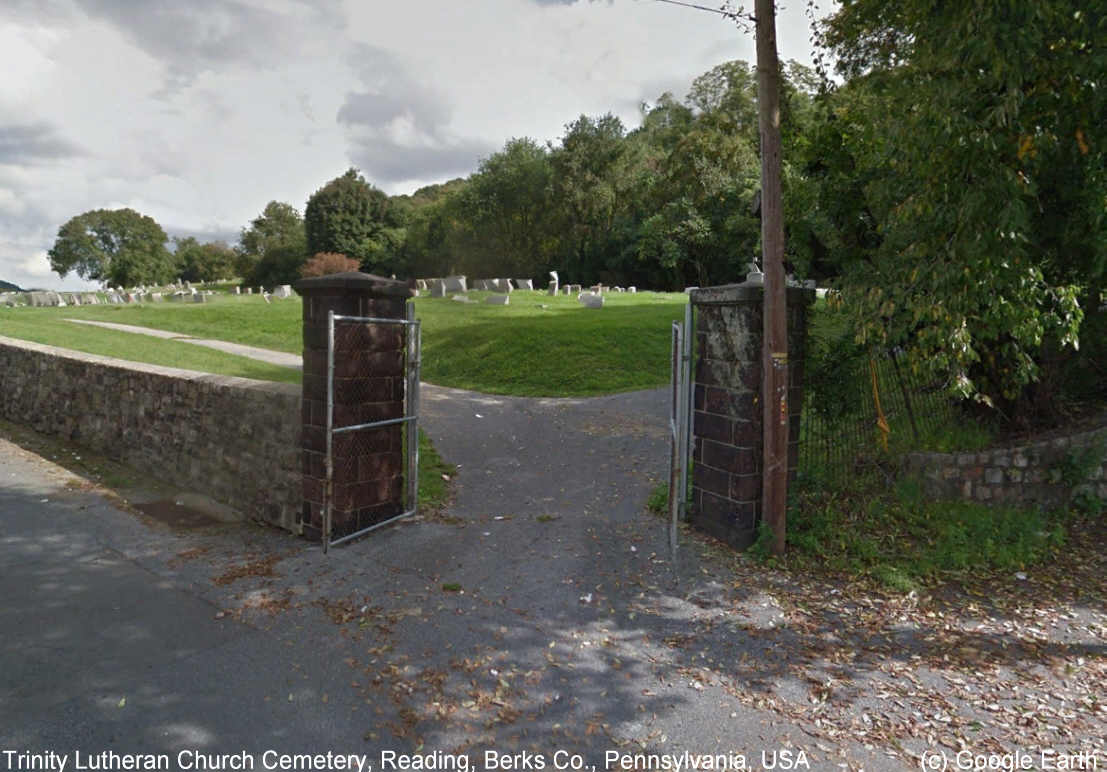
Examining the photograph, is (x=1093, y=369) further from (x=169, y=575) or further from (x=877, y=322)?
(x=169, y=575)

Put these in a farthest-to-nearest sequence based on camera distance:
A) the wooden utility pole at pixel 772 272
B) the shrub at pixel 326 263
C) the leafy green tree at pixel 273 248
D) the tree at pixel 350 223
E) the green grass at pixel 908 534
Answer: the leafy green tree at pixel 273 248, the tree at pixel 350 223, the shrub at pixel 326 263, the green grass at pixel 908 534, the wooden utility pole at pixel 772 272

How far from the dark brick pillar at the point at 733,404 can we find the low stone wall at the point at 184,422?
4.08 metres

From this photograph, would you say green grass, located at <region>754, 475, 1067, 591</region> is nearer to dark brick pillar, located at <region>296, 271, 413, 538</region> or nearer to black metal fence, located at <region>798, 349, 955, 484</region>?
→ black metal fence, located at <region>798, 349, 955, 484</region>

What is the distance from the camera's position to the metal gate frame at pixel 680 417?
249 inches

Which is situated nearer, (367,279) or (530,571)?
(530,571)

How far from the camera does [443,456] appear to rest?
9562 millimetres

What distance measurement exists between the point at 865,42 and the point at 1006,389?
184 inches

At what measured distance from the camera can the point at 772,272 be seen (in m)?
5.96

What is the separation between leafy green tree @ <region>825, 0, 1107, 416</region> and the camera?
5266 mm

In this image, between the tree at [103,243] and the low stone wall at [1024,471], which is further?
the tree at [103,243]

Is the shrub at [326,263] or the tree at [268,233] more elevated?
the tree at [268,233]

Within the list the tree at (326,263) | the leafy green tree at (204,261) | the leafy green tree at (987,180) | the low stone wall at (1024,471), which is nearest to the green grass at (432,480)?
the leafy green tree at (987,180)

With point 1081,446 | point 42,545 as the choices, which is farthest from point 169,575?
point 1081,446

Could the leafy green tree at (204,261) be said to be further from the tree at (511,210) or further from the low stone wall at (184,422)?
the low stone wall at (184,422)
